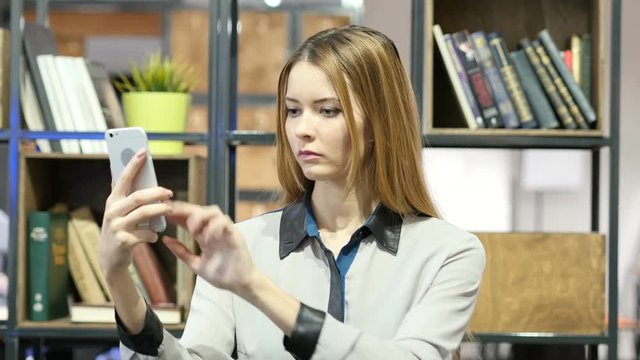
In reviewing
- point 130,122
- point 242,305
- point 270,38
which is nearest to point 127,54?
point 270,38

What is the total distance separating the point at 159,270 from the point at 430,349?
1288 mm

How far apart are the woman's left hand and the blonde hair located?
42cm

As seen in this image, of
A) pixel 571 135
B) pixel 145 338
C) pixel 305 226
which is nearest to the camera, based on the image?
pixel 145 338

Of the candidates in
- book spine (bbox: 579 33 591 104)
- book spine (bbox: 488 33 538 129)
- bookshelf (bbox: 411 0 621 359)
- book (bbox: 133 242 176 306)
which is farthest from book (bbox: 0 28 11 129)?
book spine (bbox: 579 33 591 104)

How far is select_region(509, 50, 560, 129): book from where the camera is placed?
248cm

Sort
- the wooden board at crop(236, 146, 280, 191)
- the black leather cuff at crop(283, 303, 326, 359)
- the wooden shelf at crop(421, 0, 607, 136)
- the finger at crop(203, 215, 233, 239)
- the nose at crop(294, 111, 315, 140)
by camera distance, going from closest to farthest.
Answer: the finger at crop(203, 215, 233, 239) < the black leather cuff at crop(283, 303, 326, 359) < the nose at crop(294, 111, 315, 140) < the wooden shelf at crop(421, 0, 607, 136) < the wooden board at crop(236, 146, 280, 191)

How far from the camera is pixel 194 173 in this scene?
254 cm

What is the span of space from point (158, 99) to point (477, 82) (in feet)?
2.79

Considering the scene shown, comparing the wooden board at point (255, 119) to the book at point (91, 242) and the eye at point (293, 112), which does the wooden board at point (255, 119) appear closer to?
the book at point (91, 242)

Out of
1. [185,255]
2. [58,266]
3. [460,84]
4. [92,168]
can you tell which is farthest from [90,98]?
[185,255]

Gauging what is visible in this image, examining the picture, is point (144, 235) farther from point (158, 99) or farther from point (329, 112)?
point (158, 99)

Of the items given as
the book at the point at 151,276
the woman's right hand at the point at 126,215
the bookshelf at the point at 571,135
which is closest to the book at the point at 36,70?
the book at the point at 151,276

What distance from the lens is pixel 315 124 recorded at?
1.56 m

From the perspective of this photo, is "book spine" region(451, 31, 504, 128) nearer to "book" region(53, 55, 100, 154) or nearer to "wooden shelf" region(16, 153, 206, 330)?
"wooden shelf" region(16, 153, 206, 330)
